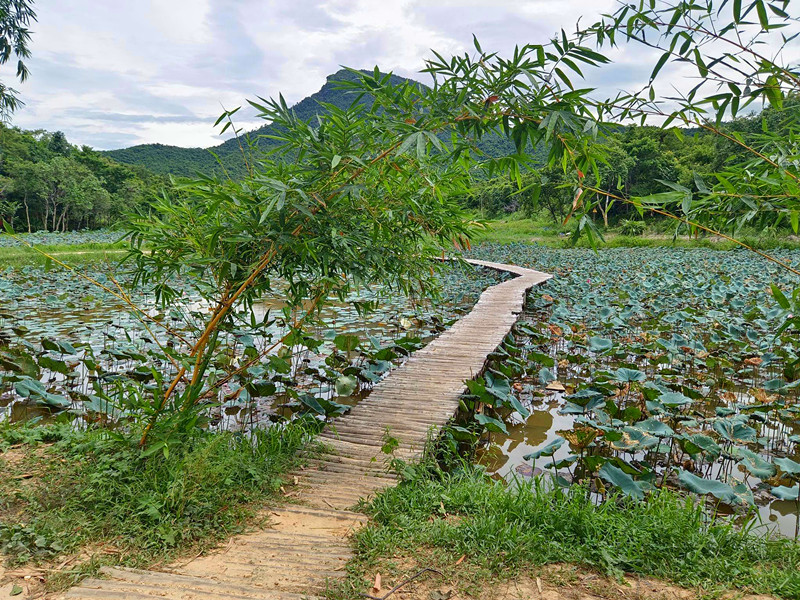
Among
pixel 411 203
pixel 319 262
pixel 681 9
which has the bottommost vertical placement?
pixel 319 262

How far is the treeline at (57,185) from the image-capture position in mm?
30234

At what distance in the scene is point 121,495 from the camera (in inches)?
88.0

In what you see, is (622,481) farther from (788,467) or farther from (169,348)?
(169,348)

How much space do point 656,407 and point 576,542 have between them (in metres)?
1.56

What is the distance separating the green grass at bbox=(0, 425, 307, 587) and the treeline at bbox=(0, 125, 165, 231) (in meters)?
24.8

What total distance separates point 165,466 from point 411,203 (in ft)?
6.00

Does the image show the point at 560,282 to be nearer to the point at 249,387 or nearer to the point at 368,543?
the point at 249,387

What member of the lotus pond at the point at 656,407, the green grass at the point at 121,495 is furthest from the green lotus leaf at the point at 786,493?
the green grass at the point at 121,495

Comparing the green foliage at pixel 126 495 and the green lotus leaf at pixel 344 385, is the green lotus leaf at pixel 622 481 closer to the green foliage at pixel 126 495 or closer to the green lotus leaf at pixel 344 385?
the green foliage at pixel 126 495

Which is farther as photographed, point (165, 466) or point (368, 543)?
point (165, 466)

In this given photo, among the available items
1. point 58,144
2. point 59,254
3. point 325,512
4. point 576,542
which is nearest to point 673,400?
point 576,542

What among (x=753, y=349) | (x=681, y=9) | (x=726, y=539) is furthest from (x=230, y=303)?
(x=753, y=349)

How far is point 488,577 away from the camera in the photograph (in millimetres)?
1833

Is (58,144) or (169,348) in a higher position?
(58,144)
